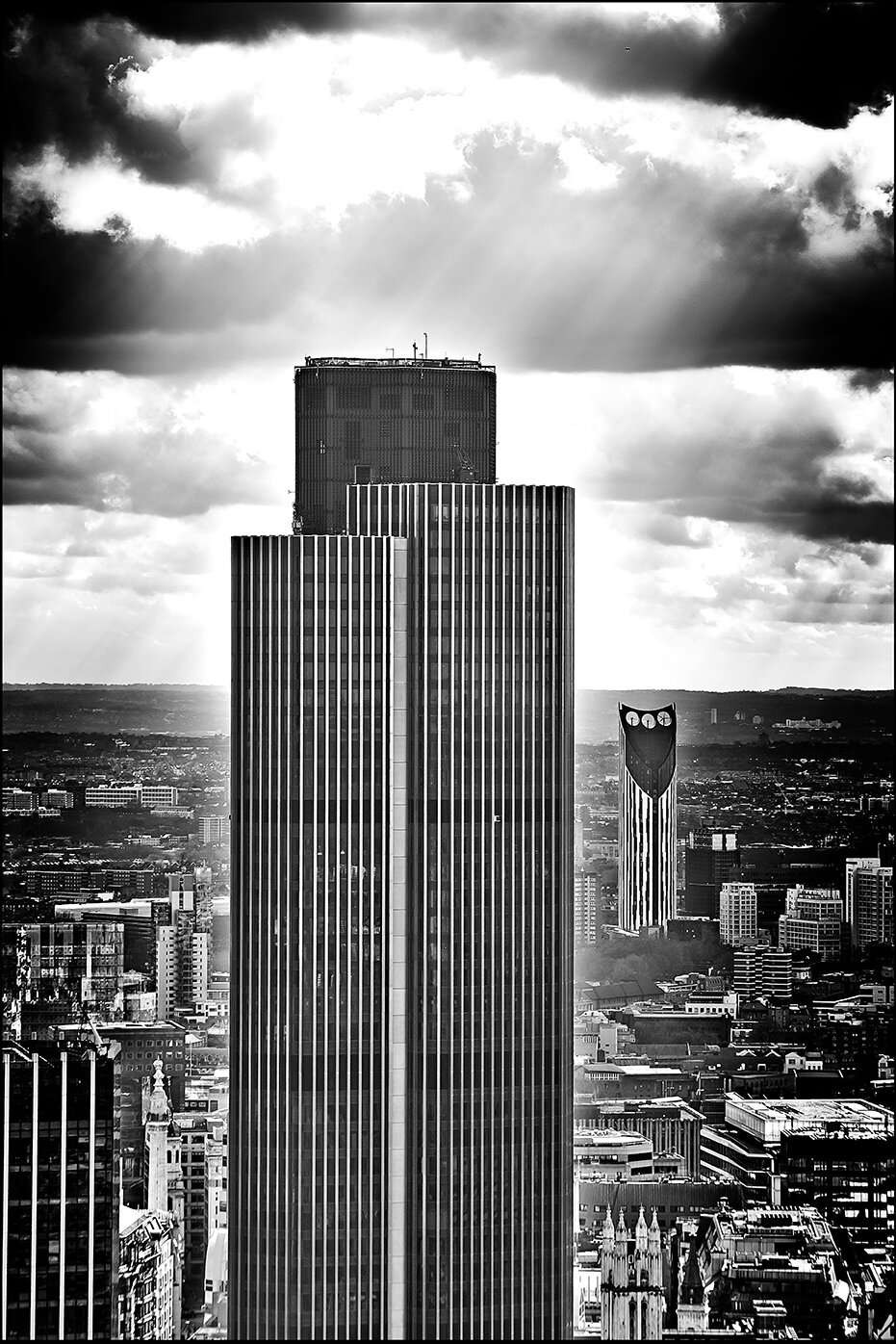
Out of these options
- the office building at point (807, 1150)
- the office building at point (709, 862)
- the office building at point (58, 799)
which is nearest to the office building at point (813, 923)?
the office building at point (709, 862)

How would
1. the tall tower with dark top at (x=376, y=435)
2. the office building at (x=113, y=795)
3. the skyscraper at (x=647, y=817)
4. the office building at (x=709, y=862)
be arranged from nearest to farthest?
1. the tall tower with dark top at (x=376, y=435)
2. the office building at (x=113, y=795)
3. the skyscraper at (x=647, y=817)
4. the office building at (x=709, y=862)

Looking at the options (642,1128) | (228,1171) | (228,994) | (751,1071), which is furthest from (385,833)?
(751,1071)

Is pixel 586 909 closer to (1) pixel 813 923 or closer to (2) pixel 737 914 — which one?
(1) pixel 813 923

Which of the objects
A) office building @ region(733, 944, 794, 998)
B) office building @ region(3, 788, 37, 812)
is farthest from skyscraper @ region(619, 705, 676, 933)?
office building @ region(3, 788, 37, 812)

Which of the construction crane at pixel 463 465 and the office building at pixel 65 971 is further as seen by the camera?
the office building at pixel 65 971

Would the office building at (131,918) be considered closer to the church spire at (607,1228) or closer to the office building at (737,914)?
the church spire at (607,1228)

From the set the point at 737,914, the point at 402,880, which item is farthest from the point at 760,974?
the point at 402,880

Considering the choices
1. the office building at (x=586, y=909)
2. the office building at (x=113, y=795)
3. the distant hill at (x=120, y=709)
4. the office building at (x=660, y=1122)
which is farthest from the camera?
→ the office building at (x=660, y=1122)
